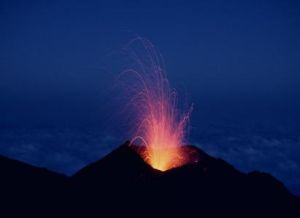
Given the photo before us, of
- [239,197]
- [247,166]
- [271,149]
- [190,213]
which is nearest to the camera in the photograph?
[190,213]

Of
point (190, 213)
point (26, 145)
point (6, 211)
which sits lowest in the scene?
point (6, 211)

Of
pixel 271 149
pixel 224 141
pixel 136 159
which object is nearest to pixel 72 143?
pixel 224 141

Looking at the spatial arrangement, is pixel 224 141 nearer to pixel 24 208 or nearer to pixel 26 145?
pixel 26 145

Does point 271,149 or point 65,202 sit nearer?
point 65,202

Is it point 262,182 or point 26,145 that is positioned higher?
point 26,145

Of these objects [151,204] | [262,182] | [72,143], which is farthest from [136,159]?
[72,143]

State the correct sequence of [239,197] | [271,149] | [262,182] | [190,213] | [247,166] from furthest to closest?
1. [271,149]
2. [247,166]
3. [262,182]
4. [239,197]
5. [190,213]

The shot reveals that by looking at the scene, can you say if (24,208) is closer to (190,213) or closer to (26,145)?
(190,213)
